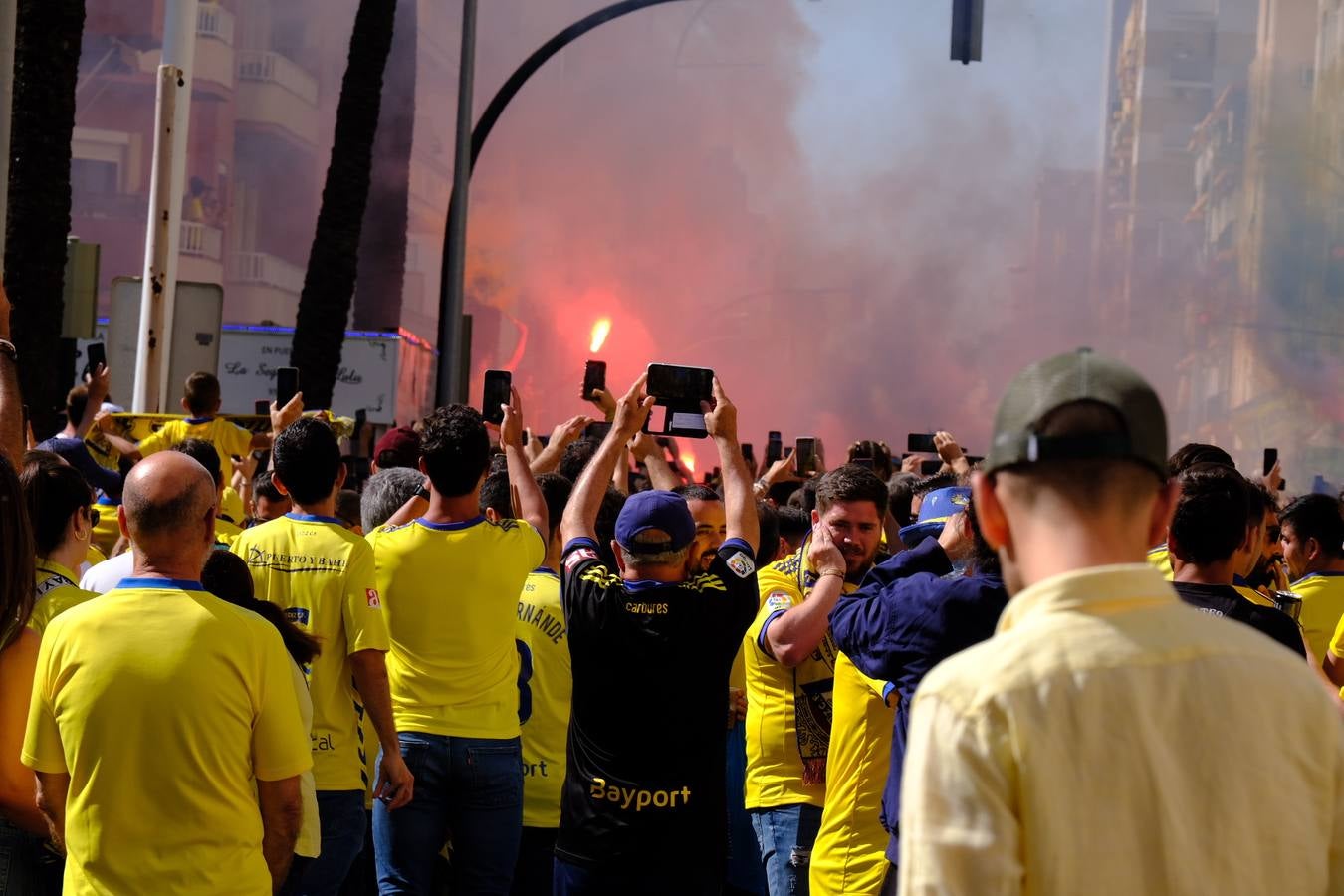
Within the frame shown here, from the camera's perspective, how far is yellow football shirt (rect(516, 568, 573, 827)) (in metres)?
5.34

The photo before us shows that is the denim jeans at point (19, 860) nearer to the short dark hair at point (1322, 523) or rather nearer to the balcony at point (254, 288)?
the short dark hair at point (1322, 523)

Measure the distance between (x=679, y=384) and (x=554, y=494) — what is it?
36.0 inches

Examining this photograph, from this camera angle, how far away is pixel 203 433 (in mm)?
7727

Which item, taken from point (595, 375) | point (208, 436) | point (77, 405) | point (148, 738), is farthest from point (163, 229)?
point (148, 738)

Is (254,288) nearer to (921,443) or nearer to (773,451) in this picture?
(773,451)

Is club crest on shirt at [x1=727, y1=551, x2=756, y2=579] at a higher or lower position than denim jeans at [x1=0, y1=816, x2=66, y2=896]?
higher

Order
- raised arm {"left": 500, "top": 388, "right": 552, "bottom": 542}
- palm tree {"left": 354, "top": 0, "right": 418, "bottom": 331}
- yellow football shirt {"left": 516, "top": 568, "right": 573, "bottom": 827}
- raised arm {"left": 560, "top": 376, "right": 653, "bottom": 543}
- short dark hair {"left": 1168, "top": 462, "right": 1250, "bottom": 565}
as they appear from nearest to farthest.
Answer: short dark hair {"left": 1168, "top": 462, "right": 1250, "bottom": 565} < raised arm {"left": 560, "top": 376, "right": 653, "bottom": 543} < raised arm {"left": 500, "top": 388, "right": 552, "bottom": 542} < yellow football shirt {"left": 516, "top": 568, "right": 573, "bottom": 827} < palm tree {"left": 354, "top": 0, "right": 418, "bottom": 331}

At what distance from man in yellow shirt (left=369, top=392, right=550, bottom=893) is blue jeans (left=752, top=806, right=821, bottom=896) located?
34.0 inches

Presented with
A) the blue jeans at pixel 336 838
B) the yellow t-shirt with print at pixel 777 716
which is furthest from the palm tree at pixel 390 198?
the yellow t-shirt with print at pixel 777 716

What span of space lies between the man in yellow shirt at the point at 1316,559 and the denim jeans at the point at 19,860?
4.59 m

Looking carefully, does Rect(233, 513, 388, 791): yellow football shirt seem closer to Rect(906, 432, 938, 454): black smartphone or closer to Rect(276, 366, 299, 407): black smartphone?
Rect(276, 366, 299, 407): black smartphone

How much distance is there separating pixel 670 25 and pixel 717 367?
940 cm

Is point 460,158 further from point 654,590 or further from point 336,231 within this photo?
point 654,590

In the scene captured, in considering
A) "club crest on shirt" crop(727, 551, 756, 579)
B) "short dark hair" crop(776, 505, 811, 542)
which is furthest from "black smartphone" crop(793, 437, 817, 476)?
"club crest on shirt" crop(727, 551, 756, 579)
